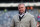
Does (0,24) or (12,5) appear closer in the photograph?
(0,24)

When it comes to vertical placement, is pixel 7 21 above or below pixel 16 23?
below

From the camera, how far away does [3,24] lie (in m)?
15.8

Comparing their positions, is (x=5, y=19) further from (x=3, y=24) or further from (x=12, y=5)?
(x=12, y=5)

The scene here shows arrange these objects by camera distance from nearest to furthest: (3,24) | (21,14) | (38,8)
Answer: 1. (21,14)
2. (3,24)
3. (38,8)

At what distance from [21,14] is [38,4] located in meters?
19.9

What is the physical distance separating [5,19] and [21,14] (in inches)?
516

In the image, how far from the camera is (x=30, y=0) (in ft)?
75.8

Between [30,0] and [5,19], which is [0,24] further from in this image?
[30,0]

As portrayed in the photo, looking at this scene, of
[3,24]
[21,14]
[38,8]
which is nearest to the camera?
[21,14]

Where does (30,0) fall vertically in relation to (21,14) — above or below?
below

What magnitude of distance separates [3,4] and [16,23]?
2022cm

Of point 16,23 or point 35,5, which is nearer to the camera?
point 16,23

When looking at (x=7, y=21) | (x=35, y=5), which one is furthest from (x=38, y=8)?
(x=7, y=21)

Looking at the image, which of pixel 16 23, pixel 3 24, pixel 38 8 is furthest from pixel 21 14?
pixel 38 8
